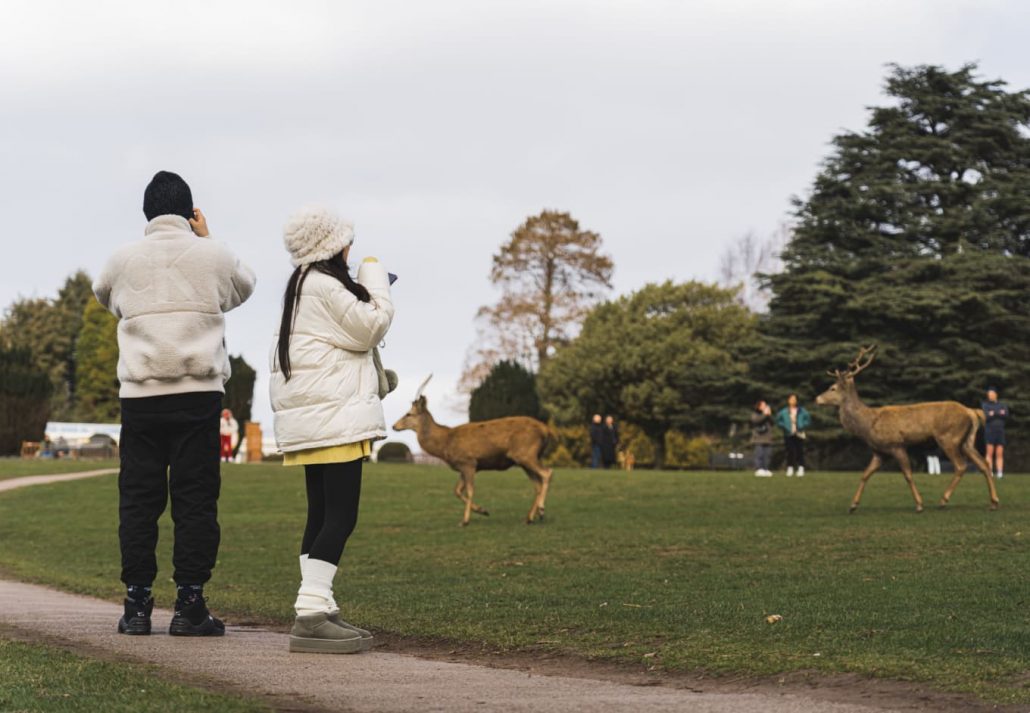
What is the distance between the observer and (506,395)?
66312mm

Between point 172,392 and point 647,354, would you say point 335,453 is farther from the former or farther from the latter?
point 647,354

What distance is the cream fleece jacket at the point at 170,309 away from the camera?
7.70m

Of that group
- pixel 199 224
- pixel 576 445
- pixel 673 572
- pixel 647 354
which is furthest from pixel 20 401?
pixel 199 224

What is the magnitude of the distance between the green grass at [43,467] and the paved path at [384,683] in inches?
1293

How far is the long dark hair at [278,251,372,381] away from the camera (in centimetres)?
738

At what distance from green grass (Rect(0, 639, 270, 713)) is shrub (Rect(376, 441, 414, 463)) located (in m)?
63.9

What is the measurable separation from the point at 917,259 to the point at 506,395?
65.9ft

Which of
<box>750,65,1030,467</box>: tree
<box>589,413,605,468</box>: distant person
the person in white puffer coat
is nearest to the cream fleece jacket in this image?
the person in white puffer coat

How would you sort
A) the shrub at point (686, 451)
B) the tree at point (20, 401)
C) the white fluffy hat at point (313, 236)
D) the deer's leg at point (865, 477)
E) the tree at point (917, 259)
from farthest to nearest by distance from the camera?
the shrub at point (686, 451), the tree at point (20, 401), the tree at point (917, 259), the deer's leg at point (865, 477), the white fluffy hat at point (313, 236)

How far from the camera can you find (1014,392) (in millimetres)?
53062

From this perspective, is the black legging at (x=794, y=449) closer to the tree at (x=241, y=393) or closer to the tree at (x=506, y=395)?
the tree at (x=506, y=395)

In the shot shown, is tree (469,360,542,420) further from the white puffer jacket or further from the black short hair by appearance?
the white puffer jacket

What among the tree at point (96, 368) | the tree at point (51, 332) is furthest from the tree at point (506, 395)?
the tree at point (51, 332)

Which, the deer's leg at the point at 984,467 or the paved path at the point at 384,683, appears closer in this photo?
the paved path at the point at 384,683
